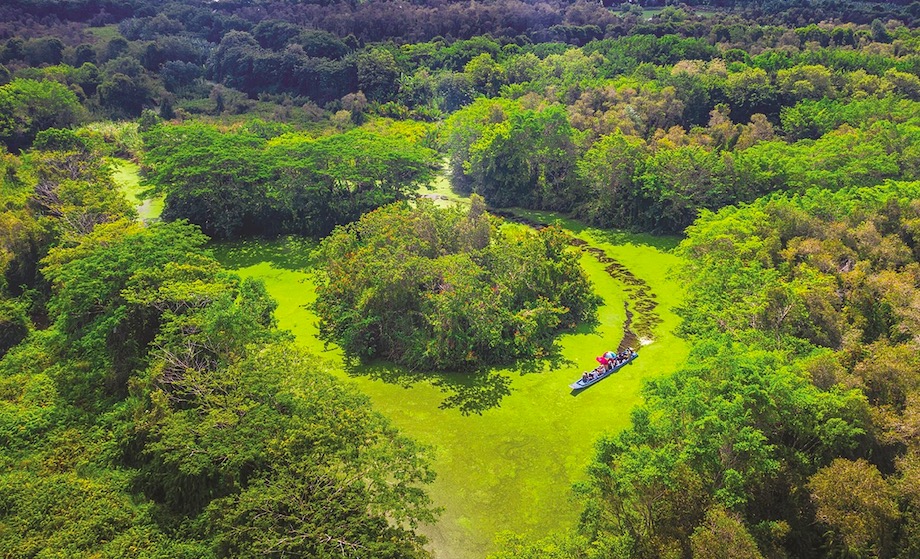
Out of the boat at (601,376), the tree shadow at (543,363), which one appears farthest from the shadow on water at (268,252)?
the boat at (601,376)

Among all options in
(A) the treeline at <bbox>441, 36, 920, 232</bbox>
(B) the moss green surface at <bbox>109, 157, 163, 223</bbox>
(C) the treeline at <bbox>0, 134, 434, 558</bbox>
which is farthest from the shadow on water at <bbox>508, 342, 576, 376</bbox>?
(B) the moss green surface at <bbox>109, 157, 163, 223</bbox>

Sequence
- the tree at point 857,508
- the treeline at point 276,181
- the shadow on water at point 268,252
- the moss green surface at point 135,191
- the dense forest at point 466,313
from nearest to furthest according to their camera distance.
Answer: the tree at point 857,508 → the dense forest at point 466,313 → the shadow on water at point 268,252 → the treeline at point 276,181 → the moss green surface at point 135,191

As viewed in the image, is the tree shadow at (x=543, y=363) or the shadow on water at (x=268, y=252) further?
the shadow on water at (x=268, y=252)

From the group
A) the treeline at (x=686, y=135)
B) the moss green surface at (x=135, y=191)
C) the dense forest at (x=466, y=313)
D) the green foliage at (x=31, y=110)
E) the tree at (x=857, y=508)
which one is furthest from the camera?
the green foliage at (x=31, y=110)

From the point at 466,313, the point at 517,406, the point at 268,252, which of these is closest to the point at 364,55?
the point at 268,252

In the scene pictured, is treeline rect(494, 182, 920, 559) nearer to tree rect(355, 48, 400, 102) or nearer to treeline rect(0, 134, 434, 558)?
treeline rect(0, 134, 434, 558)

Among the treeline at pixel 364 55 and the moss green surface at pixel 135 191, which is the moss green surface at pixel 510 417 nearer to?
the moss green surface at pixel 135 191
